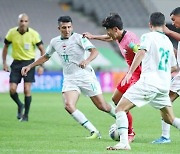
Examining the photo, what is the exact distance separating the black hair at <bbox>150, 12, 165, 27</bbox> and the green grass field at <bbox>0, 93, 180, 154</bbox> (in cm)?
180

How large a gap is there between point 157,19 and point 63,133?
13.0ft

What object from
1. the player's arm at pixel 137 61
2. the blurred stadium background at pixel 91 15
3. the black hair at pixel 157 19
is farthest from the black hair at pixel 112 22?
the blurred stadium background at pixel 91 15

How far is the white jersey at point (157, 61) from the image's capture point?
32.4 ft

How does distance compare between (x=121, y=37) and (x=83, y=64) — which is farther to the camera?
(x=83, y=64)

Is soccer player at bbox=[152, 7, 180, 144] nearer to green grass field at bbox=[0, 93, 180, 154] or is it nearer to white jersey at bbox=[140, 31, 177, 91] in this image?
green grass field at bbox=[0, 93, 180, 154]

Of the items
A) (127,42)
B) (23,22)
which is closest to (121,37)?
(127,42)

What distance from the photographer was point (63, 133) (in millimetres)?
13078

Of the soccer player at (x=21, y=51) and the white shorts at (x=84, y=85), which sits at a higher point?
the soccer player at (x=21, y=51)

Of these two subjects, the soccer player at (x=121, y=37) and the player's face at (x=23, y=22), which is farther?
the player's face at (x=23, y=22)

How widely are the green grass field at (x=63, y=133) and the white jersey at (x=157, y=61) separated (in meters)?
0.99

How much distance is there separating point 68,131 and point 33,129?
0.80m

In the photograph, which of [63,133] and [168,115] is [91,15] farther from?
[168,115]

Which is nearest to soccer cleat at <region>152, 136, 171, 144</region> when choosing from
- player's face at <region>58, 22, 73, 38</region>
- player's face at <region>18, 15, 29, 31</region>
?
player's face at <region>58, 22, 73, 38</region>

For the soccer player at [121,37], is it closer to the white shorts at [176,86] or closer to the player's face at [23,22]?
the white shorts at [176,86]
